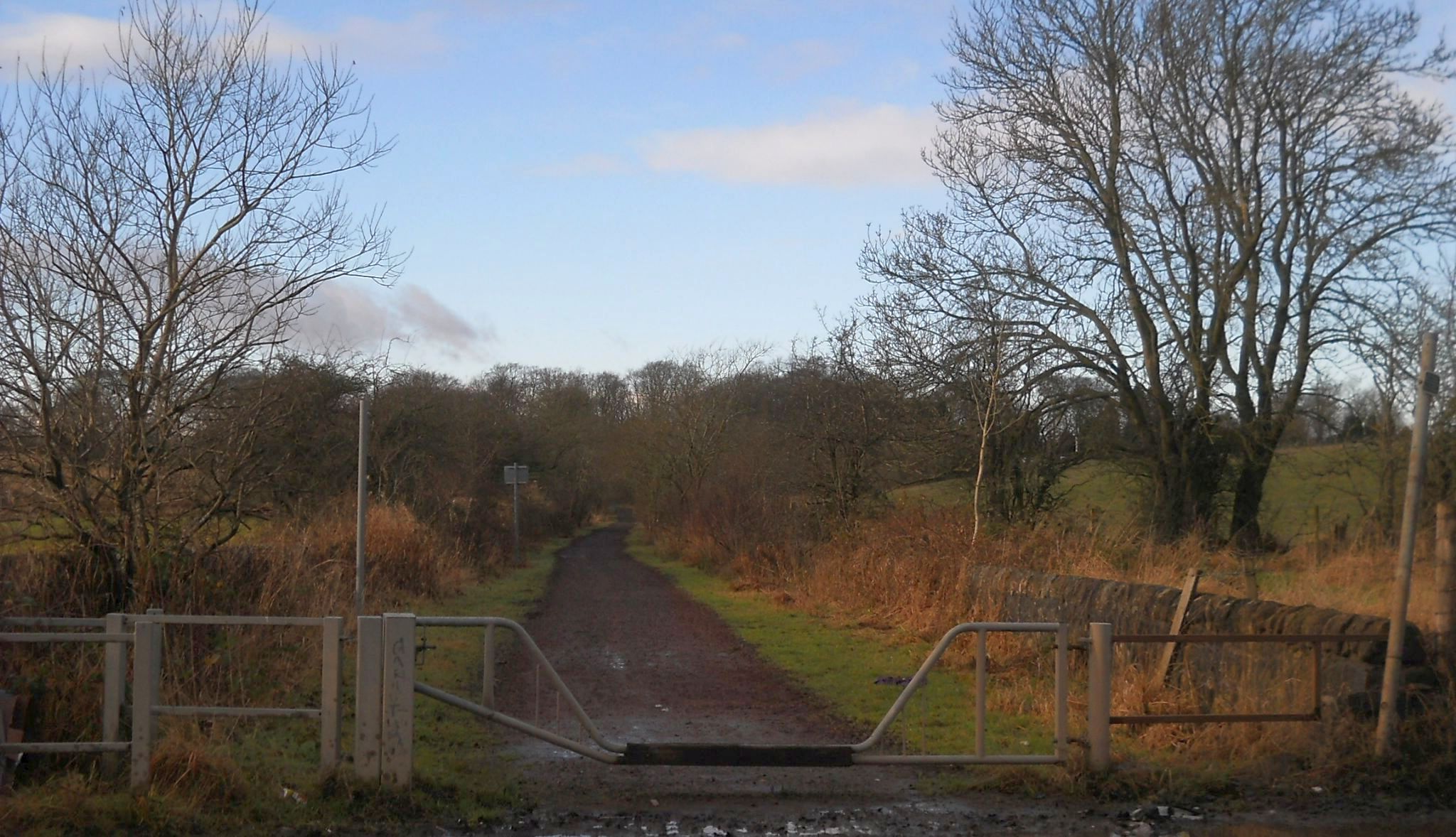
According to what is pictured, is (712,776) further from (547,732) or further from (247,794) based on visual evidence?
(247,794)

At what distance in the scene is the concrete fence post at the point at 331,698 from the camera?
23.9 ft

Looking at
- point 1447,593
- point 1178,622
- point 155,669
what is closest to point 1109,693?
point 1178,622

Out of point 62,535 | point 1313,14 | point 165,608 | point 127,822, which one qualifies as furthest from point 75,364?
point 1313,14

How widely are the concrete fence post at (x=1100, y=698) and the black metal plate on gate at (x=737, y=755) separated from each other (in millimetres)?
1557

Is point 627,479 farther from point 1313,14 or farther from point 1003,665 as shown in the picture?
point 1003,665

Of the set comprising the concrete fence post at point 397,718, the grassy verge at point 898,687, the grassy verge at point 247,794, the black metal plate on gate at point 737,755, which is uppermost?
the concrete fence post at point 397,718

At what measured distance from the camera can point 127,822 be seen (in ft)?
22.4

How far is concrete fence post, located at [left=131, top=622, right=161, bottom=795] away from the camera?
23.4 ft

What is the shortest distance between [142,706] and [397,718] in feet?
4.82

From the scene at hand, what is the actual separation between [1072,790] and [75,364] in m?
8.72

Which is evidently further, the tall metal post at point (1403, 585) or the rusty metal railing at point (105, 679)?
the tall metal post at point (1403, 585)

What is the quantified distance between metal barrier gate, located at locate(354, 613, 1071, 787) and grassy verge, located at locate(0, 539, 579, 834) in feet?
0.78

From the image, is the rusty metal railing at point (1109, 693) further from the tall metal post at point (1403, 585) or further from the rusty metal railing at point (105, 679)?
the rusty metal railing at point (105, 679)

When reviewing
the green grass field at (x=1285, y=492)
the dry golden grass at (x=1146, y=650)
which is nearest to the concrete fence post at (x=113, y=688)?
the dry golden grass at (x=1146, y=650)
